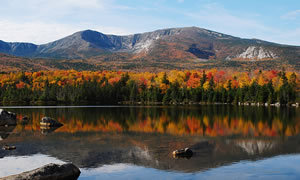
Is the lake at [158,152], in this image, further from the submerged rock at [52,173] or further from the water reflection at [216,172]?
the submerged rock at [52,173]

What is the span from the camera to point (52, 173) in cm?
1656

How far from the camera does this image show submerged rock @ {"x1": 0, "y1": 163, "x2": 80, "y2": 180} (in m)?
15.8

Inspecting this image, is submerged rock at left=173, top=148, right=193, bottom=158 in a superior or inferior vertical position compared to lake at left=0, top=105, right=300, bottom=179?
superior

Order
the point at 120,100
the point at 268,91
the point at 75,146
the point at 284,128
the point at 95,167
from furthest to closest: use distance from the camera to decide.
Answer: the point at 120,100, the point at 268,91, the point at 284,128, the point at 75,146, the point at 95,167

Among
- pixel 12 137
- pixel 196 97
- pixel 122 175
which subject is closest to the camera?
pixel 122 175

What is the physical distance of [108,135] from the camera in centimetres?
3353

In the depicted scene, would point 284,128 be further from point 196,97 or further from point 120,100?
point 120,100

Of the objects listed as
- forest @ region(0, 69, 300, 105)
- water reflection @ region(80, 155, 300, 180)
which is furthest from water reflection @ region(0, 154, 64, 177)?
forest @ region(0, 69, 300, 105)

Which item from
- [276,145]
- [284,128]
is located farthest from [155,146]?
[284,128]

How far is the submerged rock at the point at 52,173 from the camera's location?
1580 centimetres

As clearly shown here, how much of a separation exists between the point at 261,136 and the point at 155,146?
514 inches

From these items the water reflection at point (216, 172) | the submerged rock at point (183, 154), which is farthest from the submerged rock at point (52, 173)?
the submerged rock at point (183, 154)

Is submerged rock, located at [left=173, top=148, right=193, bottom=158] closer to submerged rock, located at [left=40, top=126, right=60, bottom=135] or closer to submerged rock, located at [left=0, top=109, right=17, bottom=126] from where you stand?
submerged rock, located at [left=40, top=126, right=60, bottom=135]

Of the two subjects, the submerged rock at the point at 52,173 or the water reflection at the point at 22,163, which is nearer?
the submerged rock at the point at 52,173
